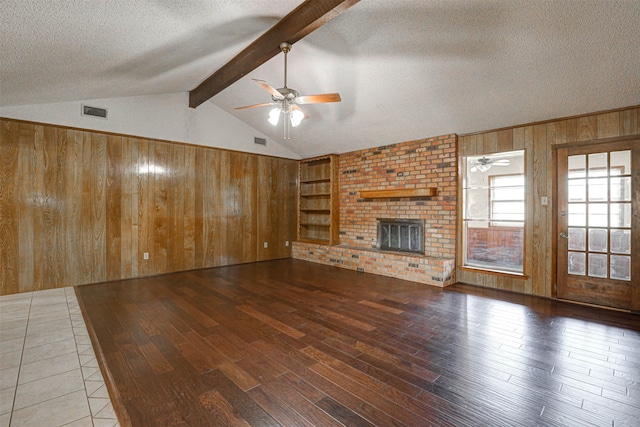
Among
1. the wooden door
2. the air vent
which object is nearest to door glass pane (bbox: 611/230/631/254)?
the wooden door

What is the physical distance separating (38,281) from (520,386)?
18.7ft

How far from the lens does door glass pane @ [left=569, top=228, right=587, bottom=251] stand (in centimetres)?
372

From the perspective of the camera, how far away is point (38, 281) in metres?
4.11

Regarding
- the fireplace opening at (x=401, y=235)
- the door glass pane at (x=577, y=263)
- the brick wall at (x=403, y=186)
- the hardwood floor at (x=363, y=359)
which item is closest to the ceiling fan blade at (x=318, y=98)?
the hardwood floor at (x=363, y=359)

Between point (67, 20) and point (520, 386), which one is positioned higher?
point (67, 20)

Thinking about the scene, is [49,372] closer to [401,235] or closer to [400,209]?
[401,235]

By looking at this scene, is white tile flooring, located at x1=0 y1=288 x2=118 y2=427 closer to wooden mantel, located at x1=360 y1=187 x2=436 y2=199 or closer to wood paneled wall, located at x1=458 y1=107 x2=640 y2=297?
wooden mantel, located at x1=360 y1=187 x2=436 y2=199

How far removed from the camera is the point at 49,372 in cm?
212

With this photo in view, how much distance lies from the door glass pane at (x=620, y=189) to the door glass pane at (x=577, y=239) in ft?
1.61

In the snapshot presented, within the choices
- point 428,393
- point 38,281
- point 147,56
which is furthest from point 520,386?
point 38,281

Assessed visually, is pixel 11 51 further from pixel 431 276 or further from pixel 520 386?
pixel 431 276

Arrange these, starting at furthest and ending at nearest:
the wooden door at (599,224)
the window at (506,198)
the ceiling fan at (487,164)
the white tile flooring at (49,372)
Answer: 1. the window at (506,198)
2. the ceiling fan at (487,164)
3. the wooden door at (599,224)
4. the white tile flooring at (49,372)

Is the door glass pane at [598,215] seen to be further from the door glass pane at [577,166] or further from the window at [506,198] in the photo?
the window at [506,198]

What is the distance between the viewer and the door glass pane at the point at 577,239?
372 cm
